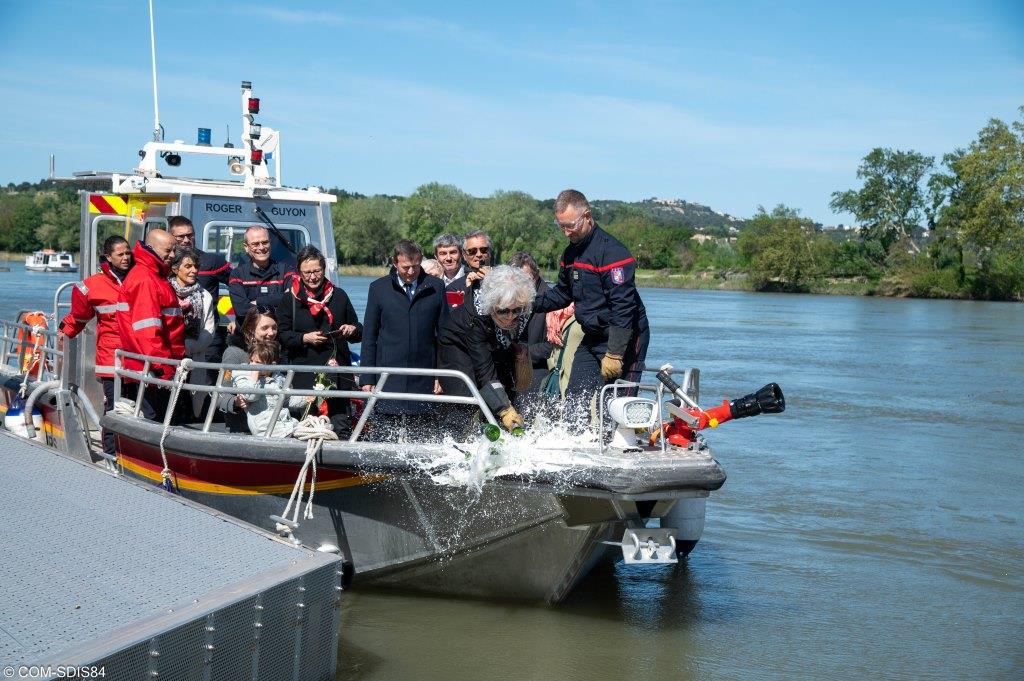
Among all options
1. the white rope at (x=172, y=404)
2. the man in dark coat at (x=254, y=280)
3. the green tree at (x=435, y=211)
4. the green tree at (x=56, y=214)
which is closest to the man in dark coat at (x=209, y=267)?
the man in dark coat at (x=254, y=280)

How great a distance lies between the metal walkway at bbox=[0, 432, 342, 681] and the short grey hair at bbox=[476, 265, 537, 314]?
4.86ft

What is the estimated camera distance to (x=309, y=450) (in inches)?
221

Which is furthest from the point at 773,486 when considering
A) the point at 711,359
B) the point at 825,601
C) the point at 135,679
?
the point at 711,359

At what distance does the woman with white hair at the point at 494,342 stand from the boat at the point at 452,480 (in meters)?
0.13

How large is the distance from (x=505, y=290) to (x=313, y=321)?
1650mm

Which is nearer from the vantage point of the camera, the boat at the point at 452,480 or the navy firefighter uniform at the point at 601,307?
the boat at the point at 452,480

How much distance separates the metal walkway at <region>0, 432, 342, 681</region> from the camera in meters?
3.54

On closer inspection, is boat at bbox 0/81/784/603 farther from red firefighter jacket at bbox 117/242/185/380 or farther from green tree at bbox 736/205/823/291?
green tree at bbox 736/205/823/291

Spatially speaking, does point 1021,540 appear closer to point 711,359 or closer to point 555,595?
point 555,595

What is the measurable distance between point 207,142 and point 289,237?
1.53 m

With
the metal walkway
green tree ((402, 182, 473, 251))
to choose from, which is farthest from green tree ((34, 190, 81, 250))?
the metal walkway

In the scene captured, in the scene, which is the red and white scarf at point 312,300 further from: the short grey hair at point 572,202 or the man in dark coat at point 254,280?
the short grey hair at point 572,202

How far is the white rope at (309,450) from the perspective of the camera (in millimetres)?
5602

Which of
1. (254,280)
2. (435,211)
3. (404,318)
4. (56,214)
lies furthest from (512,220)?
(404,318)
